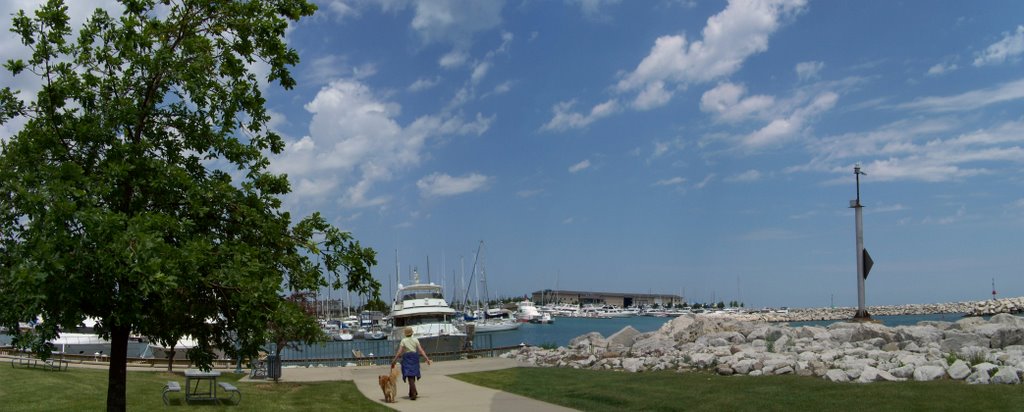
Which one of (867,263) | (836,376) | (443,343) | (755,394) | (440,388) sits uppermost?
(867,263)

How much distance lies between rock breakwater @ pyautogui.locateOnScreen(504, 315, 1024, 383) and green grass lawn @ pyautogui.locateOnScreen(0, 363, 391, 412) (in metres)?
8.29

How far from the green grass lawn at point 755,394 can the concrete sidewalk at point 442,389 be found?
2.32 ft

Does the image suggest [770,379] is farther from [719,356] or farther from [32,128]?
[32,128]

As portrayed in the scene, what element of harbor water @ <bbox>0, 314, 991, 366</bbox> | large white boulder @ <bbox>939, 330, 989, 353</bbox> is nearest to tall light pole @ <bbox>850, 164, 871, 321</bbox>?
large white boulder @ <bbox>939, 330, 989, 353</bbox>

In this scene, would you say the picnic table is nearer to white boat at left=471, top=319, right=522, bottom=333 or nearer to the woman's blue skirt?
the woman's blue skirt

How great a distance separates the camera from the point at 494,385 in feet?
66.6

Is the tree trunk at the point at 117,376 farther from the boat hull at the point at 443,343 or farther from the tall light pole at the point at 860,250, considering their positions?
the boat hull at the point at 443,343

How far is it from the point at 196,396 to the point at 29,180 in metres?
10.8

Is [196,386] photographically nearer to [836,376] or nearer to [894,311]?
[836,376]

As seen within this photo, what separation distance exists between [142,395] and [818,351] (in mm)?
16073

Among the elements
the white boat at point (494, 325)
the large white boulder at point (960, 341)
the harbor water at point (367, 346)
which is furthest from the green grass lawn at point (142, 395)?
the white boat at point (494, 325)

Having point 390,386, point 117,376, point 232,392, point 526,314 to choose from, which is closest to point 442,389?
point 390,386

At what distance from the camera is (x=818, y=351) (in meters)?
21.5

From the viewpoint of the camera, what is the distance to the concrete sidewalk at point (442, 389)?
1608 cm
